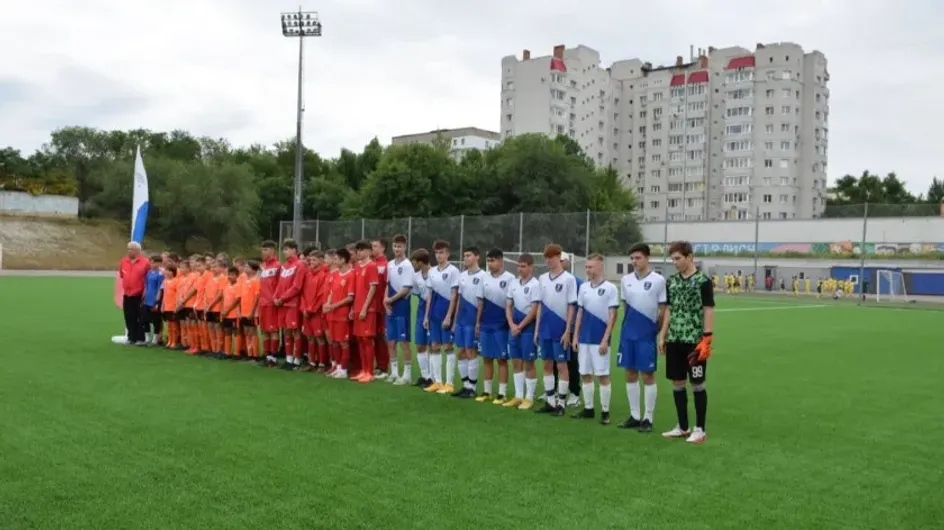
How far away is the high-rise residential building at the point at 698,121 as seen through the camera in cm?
8600

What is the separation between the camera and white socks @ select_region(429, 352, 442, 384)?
976cm

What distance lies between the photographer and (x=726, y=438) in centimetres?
727

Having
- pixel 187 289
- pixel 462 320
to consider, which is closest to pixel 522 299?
pixel 462 320

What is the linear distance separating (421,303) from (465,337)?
918mm

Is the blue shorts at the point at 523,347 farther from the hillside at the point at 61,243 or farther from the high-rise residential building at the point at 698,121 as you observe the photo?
the high-rise residential building at the point at 698,121

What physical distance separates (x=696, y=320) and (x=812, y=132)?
88680mm

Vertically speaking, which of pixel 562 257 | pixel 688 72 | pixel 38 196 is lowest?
pixel 562 257

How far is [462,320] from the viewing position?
9398 millimetres

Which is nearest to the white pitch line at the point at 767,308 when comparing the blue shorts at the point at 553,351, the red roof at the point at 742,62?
the blue shorts at the point at 553,351

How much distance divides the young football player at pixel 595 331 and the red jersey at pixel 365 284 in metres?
3.13

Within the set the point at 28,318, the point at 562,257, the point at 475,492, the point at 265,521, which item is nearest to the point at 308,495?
the point at 265,521

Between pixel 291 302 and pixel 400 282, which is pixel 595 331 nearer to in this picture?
pixel 400 282

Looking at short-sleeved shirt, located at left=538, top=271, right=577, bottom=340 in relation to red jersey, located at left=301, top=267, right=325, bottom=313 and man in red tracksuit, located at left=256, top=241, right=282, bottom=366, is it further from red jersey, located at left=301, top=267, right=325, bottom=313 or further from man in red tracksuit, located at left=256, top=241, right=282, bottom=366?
man in red tracksuit, located at left=256, top=241, right=282, bottom=366

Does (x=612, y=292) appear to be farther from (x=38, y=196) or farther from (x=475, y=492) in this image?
(x=38, y=196)
